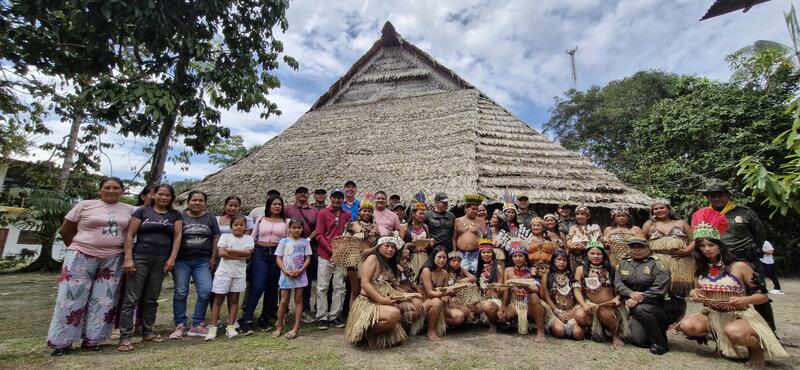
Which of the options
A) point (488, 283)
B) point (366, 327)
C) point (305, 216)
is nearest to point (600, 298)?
point (488, 283)

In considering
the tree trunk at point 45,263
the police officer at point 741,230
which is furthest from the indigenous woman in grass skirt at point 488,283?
the tree trunk at point 45,263

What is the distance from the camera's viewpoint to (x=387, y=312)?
143 inches

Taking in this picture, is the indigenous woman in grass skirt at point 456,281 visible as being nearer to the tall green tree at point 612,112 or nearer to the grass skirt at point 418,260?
the grass skirt at point 418,260

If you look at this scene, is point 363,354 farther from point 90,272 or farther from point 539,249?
point 90,272

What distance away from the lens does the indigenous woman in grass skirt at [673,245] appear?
3975 millimetres

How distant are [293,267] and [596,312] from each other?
334 centimetres

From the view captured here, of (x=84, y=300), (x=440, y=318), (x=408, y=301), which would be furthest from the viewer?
(x=440, y=318)

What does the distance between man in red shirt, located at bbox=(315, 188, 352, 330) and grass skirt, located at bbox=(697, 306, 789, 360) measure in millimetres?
3789

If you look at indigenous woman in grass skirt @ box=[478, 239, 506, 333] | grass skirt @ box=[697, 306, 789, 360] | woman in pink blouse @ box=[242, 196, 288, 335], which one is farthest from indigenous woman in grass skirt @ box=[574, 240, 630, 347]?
woman in pink blouse @ box=[242, 196, 288, 335]

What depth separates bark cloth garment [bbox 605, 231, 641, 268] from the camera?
14.5 ft

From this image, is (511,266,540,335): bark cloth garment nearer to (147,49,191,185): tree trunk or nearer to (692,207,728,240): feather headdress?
(692,207,728,240): feather headdress

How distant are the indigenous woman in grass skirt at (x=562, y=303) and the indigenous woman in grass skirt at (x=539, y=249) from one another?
0.07m

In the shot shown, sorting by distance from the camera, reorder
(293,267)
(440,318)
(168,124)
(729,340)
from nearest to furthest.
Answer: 1. (729,340)
2. (440,318)
3. (293,267)
4. (168,124)

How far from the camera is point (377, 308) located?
366 centimetres
